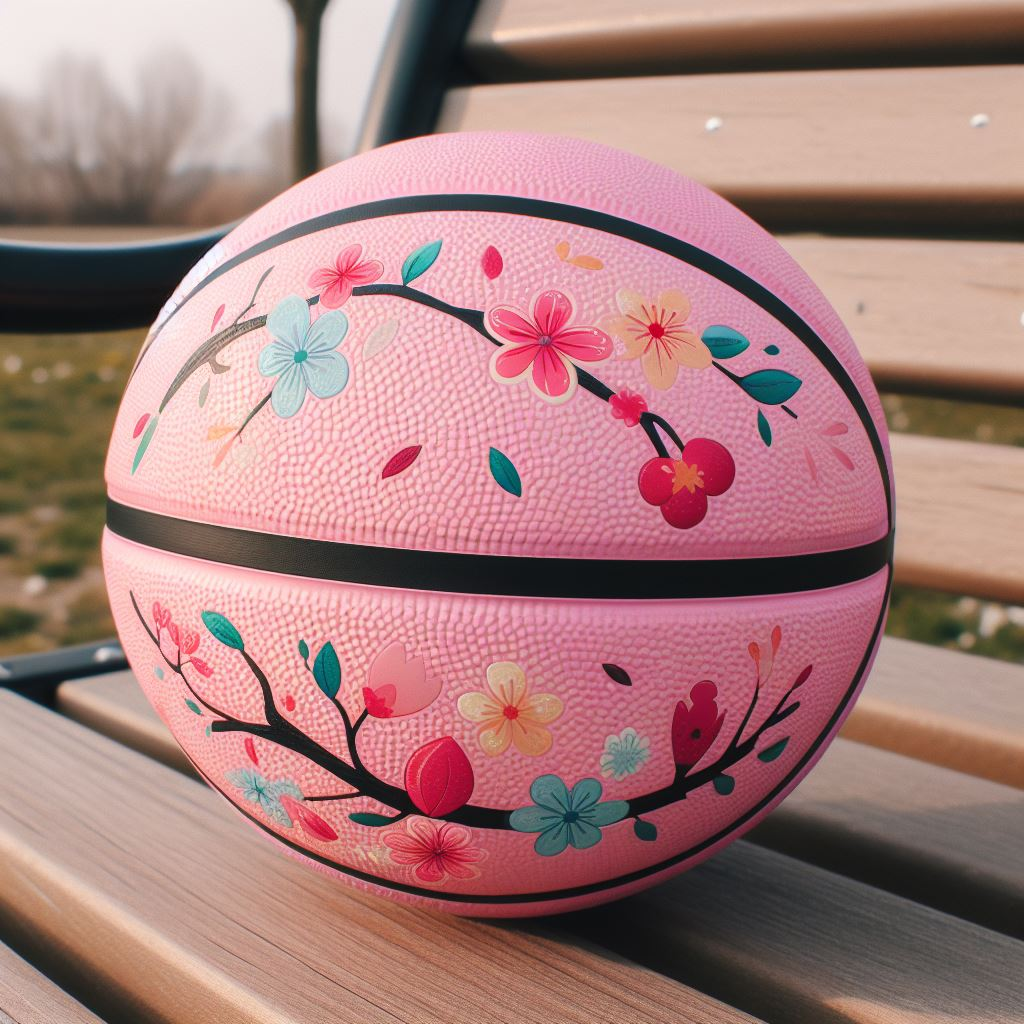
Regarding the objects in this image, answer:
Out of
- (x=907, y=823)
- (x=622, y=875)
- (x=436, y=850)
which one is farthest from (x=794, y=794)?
(x=436, y=850)

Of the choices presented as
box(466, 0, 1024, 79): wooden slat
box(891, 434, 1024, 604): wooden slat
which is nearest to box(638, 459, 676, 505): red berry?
box(891, 434, 1024, 604): wooden slat

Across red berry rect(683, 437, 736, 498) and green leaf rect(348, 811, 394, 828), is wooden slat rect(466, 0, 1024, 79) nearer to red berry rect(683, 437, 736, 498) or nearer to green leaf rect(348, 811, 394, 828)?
red berry rect(683, 437, 736, 498)

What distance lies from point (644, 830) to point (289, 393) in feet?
1.18

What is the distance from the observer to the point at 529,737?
0.64 m

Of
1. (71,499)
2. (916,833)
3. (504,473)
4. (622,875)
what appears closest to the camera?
(504,473)

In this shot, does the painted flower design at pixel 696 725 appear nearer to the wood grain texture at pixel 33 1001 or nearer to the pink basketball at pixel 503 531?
the pink basketball at pixel 503 531

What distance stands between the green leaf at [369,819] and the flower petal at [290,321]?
298 mm

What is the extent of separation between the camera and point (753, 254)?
2.48 feet

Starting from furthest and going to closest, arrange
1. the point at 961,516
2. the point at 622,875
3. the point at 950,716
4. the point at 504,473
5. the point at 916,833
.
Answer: the point at 961,516
the point at 950,716
the point at 916,833
the point at 622,875
the point at 504,473

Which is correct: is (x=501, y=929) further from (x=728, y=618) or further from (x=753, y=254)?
(x=753, y=254)

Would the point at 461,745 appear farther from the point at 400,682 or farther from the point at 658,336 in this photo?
the point at 658,336

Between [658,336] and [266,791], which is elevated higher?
[658,336]

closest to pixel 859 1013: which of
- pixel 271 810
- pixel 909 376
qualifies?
pixel 271 810

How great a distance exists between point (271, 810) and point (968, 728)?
0.73 meters
